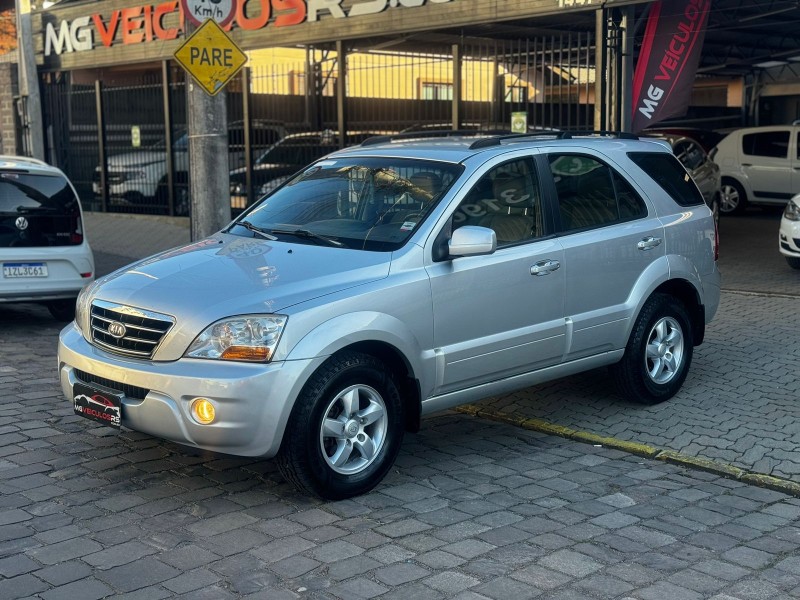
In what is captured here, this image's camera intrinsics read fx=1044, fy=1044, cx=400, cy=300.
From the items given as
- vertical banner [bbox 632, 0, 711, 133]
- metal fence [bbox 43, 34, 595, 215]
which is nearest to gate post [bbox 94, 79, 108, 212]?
metal fence [bbox 43, 34, 595, 215]

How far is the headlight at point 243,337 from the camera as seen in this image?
16.3 feet

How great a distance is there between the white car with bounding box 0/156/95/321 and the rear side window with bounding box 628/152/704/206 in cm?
531

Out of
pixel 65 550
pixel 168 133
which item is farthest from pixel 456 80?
pixel 65 550

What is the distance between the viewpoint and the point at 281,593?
4.20 meters

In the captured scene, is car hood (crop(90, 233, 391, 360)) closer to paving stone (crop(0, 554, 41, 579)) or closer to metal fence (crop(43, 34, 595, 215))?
paving stone (crop(0, 554, 41, 579))

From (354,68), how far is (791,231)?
669cm

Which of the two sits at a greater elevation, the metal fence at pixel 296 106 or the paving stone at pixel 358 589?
the metal fence at pixel 296 106

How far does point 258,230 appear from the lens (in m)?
6.29

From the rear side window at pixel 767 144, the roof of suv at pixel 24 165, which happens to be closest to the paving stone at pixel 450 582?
the roof of suv at pixel 24 165

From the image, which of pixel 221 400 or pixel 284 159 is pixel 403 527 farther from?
pixel 284 159

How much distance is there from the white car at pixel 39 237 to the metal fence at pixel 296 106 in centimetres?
156

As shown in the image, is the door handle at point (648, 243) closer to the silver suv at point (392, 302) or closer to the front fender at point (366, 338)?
the silver suv at point (392, 302)

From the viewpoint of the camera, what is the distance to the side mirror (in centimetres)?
555

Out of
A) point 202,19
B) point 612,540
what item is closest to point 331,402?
point 612,540
